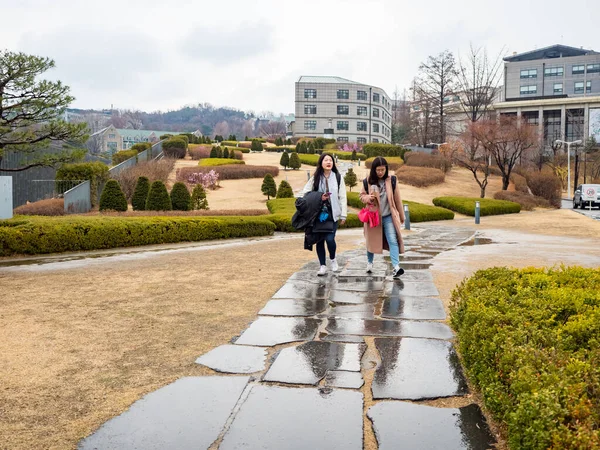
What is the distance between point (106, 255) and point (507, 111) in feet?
218

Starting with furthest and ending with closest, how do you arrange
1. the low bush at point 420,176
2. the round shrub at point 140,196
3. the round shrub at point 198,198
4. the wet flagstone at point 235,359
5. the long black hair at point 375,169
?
the low bush at point 420,176
the round shrub at point 198,198
the round shrub at point 140,196
the long black hair at point 375,169
the wet flagstone at point 235,359

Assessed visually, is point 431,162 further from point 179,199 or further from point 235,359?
point 235,359

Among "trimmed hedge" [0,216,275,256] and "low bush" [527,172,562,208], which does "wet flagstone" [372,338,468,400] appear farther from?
"low bush" [527,172,562,208]

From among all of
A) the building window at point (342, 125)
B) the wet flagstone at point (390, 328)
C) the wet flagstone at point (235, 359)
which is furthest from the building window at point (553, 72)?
the wet flagstone at point (235, 359)

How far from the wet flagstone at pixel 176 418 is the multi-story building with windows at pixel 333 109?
78225 mm

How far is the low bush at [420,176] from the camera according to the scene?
1352 inches

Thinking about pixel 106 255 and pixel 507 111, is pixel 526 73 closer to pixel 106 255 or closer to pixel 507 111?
pixel 507 111

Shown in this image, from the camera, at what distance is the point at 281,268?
8625 millimetres

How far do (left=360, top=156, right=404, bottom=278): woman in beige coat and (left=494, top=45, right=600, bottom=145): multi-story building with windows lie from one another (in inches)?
2415

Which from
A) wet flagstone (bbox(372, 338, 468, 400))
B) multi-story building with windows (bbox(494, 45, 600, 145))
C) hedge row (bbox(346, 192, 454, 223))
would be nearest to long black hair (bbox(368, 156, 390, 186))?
wet flagstone (bbox(372, 338, 468, 400))

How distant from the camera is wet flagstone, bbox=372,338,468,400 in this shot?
3496 mm

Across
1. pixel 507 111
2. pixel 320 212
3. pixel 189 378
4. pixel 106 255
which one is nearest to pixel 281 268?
pixel 320 212

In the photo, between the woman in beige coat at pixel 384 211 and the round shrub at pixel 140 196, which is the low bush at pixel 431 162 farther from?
the woman in beige coat at pixel 384 211

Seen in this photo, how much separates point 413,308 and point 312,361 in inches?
77.5
